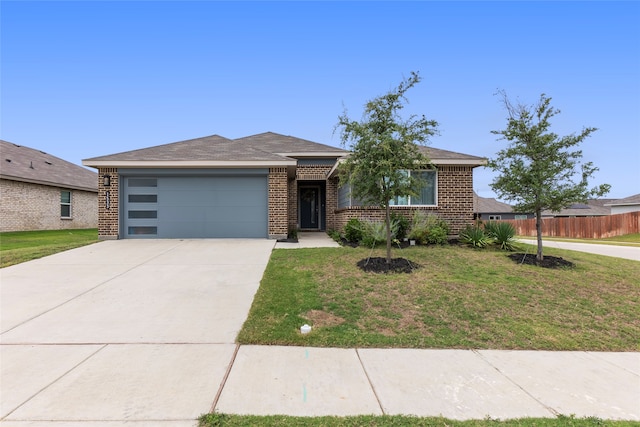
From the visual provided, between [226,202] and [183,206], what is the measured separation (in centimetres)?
163

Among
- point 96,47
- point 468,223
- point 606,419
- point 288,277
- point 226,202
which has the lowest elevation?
point 606,419

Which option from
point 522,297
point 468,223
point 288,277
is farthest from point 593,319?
point 468,223

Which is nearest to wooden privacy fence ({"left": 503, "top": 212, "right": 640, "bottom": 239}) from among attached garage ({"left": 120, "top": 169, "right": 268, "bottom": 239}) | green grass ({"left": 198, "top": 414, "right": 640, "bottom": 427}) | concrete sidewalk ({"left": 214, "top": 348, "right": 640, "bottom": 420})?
attached garage ({"left": 120, "top": 169, "right": 268, "bottom": 239})

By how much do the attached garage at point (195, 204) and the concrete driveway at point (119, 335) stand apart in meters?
3.63

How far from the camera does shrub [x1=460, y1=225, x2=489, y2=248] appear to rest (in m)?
9.84

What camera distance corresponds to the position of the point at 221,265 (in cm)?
778

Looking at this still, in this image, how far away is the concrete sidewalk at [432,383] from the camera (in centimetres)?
273

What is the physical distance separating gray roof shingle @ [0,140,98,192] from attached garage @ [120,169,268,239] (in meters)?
9.43

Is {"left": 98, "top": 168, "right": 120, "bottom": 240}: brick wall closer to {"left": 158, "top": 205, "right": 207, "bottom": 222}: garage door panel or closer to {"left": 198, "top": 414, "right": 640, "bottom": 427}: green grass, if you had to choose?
{"left": 158, "top": 205, "right": 207, "bottom": 222}: garage door panel

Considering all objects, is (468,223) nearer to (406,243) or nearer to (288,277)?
(406,243)

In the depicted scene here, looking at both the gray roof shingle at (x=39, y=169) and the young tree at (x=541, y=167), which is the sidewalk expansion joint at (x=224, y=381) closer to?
the young tree at (x=541, y=167)

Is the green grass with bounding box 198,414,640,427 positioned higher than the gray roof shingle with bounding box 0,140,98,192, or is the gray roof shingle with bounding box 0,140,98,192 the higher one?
the gray roof shingle with bounding box 0,140,98,192

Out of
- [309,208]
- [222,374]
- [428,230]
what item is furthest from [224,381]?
[309,208]

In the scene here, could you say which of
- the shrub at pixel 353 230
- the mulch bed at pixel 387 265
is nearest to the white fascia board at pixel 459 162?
the shrub at pixel 353 230
